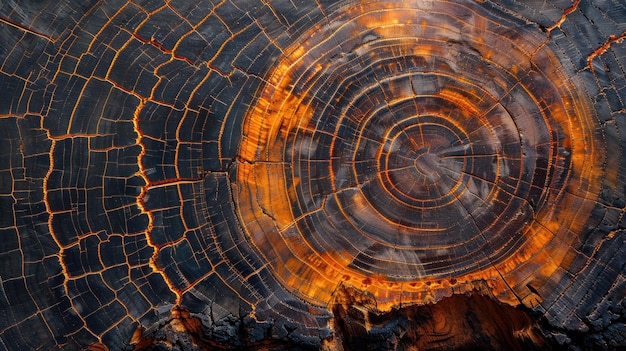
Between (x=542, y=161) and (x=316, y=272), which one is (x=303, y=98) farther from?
(x=542, y=161)

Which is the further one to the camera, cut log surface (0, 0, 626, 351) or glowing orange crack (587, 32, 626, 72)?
glowing orange crack (587, 32, 626, 72)

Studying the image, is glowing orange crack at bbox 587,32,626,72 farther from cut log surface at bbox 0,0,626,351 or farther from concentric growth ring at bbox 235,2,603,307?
concentric growth ring at bbox 235,2,603,307

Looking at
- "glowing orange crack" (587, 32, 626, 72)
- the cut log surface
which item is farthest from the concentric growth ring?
"glowing orange crack" (587, 32, 626, 72)

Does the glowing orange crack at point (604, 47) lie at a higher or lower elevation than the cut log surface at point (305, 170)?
higher

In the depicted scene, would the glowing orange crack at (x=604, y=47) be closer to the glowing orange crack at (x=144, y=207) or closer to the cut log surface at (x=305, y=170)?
the cut log surface at (x=305, y=170)

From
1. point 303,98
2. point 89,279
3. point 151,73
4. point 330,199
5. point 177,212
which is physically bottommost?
point 89,279

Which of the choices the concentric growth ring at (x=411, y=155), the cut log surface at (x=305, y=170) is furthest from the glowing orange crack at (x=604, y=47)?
the concentric growth ring at (x=411, y=155)

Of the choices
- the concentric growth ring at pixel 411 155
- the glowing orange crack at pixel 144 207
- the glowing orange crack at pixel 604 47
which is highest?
the glowing orange crack at pixel 604 47

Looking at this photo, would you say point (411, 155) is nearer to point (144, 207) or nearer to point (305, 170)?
point (305, 170)

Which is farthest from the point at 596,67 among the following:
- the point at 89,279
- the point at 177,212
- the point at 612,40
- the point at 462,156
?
the point at 89,279
